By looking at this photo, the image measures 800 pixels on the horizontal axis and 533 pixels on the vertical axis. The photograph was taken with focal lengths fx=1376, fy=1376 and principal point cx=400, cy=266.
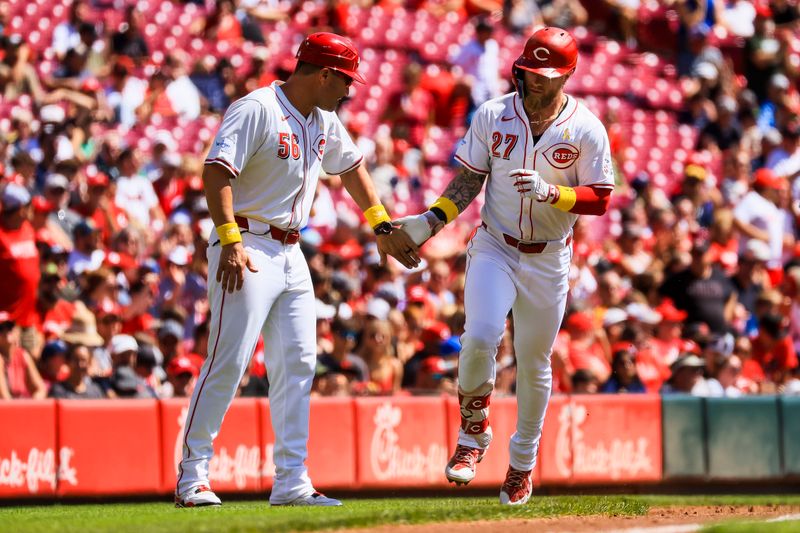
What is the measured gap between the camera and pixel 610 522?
6.65 metres

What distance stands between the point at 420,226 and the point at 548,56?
109 cm

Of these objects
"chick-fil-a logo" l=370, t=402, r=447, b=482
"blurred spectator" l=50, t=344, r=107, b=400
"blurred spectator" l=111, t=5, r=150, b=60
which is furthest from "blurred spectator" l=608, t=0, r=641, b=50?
"blurred spectator" l=50, t=344, r=107, b=400

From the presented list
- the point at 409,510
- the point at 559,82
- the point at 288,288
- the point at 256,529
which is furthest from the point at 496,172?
the point at 256,529

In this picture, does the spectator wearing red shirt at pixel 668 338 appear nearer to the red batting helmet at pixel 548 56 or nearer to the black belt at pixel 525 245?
the black belt at pixel 525 245

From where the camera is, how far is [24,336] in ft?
31.1

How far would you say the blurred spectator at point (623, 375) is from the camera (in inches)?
446

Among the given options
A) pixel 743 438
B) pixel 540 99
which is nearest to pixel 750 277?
pixel 743 438

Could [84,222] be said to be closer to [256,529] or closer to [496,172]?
[496,172]

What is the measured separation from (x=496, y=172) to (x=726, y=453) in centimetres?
536

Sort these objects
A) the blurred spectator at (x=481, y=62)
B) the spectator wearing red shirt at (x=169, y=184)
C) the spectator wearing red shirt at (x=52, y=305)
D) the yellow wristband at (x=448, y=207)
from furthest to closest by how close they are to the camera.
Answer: the blurred spectator at (x=481, y=62), the spectator wearing red shirt at (x=169, y=184), the spectator wearing red shirt at (x=52, y=305), the yellow wristband at (x=448, y=207)

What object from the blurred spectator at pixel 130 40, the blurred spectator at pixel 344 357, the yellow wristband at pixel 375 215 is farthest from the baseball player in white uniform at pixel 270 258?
the blurred spectator at pixel 130 40

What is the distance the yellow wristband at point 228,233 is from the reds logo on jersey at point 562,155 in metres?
1.63

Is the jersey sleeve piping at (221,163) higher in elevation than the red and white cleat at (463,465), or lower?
higher

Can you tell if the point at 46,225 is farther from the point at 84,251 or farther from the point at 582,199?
the point at 582,199
